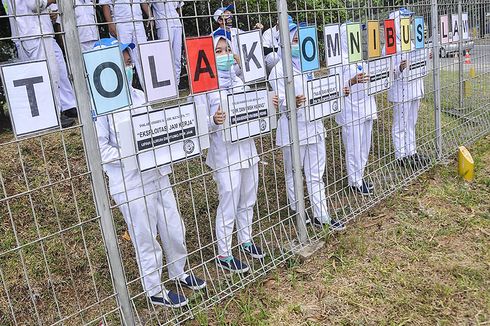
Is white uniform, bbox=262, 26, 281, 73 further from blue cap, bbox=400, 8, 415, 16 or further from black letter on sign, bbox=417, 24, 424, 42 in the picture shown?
black letter on sign, bbox=417, 24, 424, 42

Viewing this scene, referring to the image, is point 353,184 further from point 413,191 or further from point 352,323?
point 352,323

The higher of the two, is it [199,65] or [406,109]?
[199,65]

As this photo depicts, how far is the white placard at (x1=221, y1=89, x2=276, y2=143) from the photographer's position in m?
3.14

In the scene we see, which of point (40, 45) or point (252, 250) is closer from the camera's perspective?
point (252, 250)

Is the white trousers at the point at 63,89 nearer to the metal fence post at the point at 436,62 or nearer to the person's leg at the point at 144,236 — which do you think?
the person's leg at the point at 144,236

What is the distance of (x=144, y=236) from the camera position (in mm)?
3107

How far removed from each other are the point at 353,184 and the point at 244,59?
216cm

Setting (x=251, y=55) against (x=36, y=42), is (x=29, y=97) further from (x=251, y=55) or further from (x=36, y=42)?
(x=36, y=42)

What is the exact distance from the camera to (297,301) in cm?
325

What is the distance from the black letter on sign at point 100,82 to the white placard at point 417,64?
331cm

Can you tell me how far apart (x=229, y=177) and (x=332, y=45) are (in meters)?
1.29

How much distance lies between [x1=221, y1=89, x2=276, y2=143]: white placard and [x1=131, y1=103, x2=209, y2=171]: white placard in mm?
274

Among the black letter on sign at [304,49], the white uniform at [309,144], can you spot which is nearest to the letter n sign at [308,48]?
the black letter on sign at [304,49]

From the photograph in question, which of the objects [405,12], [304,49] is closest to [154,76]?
[304,49]
